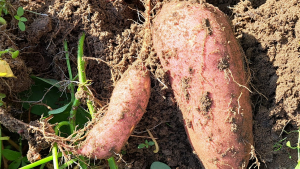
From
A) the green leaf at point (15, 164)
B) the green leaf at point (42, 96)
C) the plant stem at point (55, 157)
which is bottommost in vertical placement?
the green leaf at point (15, 164)

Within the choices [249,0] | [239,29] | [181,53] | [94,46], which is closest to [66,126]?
[94,46]

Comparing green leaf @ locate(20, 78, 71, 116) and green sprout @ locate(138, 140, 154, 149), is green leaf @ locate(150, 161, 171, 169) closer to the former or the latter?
green sprout @ locate(138, 140, 154, 149)

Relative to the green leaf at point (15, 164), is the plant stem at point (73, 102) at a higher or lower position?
higher

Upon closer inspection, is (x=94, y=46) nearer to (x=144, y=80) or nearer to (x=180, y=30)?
(x=144, y=80)

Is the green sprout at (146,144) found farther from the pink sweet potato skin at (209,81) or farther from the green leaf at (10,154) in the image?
the green leaf at (10,154)

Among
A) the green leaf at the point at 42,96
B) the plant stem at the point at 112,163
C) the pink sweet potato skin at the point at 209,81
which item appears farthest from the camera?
the green leaf at the point at 42,96

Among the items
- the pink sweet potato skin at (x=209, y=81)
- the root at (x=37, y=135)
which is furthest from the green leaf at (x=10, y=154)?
the pink sweet potato skin at (x=209, y=81)

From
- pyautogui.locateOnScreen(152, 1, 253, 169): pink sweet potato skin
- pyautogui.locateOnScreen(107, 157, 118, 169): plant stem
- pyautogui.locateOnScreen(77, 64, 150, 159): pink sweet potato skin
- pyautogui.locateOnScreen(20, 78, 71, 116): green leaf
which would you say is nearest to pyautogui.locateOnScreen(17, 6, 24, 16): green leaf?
pyautogui.locateOnScreen(20, 78, 71, 116): green leaf
